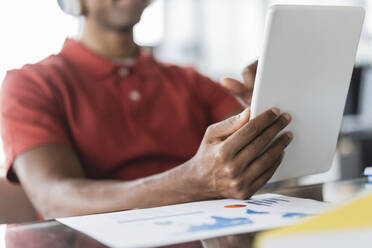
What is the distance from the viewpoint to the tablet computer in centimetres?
77

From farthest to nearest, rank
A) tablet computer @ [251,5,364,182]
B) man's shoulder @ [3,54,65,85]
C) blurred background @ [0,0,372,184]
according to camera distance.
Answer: blurred background @ [0,0,372,184] < man's shoulder @ [3,54,65,85] < tablet computer @ [251,5,364,182]

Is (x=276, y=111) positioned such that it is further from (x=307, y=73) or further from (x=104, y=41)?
(x=104, y=41)

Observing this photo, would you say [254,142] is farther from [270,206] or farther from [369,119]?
[369,119]

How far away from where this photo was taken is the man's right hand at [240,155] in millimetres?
794

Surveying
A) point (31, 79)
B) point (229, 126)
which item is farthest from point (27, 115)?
point (229, 126)

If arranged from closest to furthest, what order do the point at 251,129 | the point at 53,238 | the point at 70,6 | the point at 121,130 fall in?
the point at 53,238 → the point at 251,129 → the point at 121,130 → the point at 70,6

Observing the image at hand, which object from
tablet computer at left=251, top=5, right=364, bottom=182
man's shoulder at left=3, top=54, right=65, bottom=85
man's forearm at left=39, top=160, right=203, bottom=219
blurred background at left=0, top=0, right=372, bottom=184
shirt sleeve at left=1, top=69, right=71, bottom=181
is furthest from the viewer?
blurred background at left=0, top=0, right=372, bottom=184

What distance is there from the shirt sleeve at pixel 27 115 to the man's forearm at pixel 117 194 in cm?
15

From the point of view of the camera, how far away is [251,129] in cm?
78

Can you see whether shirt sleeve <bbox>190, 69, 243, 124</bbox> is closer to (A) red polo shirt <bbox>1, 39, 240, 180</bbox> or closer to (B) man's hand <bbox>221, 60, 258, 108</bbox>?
(A) red polo shirt <bbox>1, 39, 240, 180</bbox>

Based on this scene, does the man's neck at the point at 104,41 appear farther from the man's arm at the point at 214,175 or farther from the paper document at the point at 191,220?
the paper document at the point at 191,220

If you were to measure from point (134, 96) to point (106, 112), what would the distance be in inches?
3.9

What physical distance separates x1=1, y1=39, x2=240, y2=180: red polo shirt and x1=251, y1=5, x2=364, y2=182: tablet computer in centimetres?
55

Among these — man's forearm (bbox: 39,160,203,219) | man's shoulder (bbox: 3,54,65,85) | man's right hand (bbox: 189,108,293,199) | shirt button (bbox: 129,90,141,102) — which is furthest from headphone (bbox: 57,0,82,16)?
man's right hand (bbox: 189,108,293,199)
